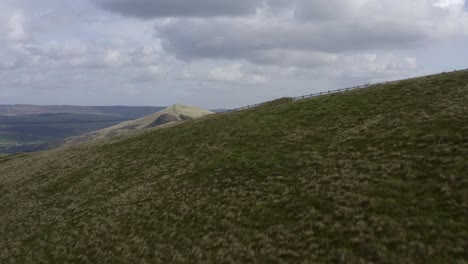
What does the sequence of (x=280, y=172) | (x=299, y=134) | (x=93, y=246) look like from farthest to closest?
(x=299, y=134), (x=280, y=172), (x=93, y=246)

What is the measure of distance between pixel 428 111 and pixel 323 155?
32.6ft

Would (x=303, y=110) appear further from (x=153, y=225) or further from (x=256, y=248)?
(x=256, y=248)

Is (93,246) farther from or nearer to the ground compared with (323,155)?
nearer to the ground

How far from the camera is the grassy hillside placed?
1620 cm

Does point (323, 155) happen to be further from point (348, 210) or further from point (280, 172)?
point (348, 210)

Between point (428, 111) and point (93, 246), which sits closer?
point (93, 246)

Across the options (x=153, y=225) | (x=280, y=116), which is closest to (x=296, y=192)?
(x=153, y=225)

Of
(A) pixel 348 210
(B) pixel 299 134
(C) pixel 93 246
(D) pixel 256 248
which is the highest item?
(B) pixel 299 134

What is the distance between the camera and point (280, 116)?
43.1 m

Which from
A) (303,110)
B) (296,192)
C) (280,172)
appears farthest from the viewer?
(303,110)

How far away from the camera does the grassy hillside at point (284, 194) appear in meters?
16.2

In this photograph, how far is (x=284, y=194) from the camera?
73.9 ft

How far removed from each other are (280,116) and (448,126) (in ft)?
65.9

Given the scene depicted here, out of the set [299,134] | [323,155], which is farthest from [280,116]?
[323,155]
